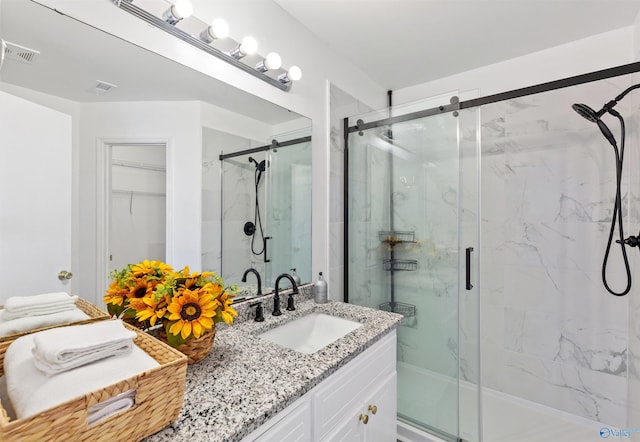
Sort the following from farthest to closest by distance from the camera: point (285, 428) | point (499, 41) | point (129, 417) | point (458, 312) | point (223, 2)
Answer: point (499, 41)
point (458, 312)
point (223, 2)
point (285, 428)
point (129, 417)

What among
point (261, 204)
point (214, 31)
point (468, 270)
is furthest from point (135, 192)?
point (468, 270)

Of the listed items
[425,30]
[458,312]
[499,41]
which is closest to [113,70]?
[425,30]

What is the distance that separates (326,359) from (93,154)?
1.04 metres

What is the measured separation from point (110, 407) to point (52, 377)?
0.12 m

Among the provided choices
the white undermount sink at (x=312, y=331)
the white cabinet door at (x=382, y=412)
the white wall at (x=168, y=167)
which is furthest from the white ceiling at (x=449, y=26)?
the white cabinet door at (x=382, y=412)

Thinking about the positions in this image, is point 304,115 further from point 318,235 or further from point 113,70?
point 113,70

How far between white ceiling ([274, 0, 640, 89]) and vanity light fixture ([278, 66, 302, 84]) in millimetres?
360

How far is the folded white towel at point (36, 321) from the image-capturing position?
78 centimetres

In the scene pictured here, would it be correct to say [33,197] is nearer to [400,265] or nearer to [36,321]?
[36,321]

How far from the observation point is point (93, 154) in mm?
1000

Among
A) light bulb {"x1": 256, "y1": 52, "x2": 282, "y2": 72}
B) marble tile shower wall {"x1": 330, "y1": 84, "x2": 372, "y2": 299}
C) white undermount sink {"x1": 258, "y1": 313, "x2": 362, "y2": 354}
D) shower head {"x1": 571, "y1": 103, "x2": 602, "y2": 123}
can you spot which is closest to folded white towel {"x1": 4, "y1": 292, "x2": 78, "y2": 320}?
white undermount sink {"x1": 258, "y1": 313, "x2": 362, "y2": 354}

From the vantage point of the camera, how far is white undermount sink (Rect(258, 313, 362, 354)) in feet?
4.70

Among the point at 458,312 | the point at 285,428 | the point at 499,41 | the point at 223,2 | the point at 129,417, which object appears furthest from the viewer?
the point at 499,41

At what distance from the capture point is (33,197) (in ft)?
2.83
